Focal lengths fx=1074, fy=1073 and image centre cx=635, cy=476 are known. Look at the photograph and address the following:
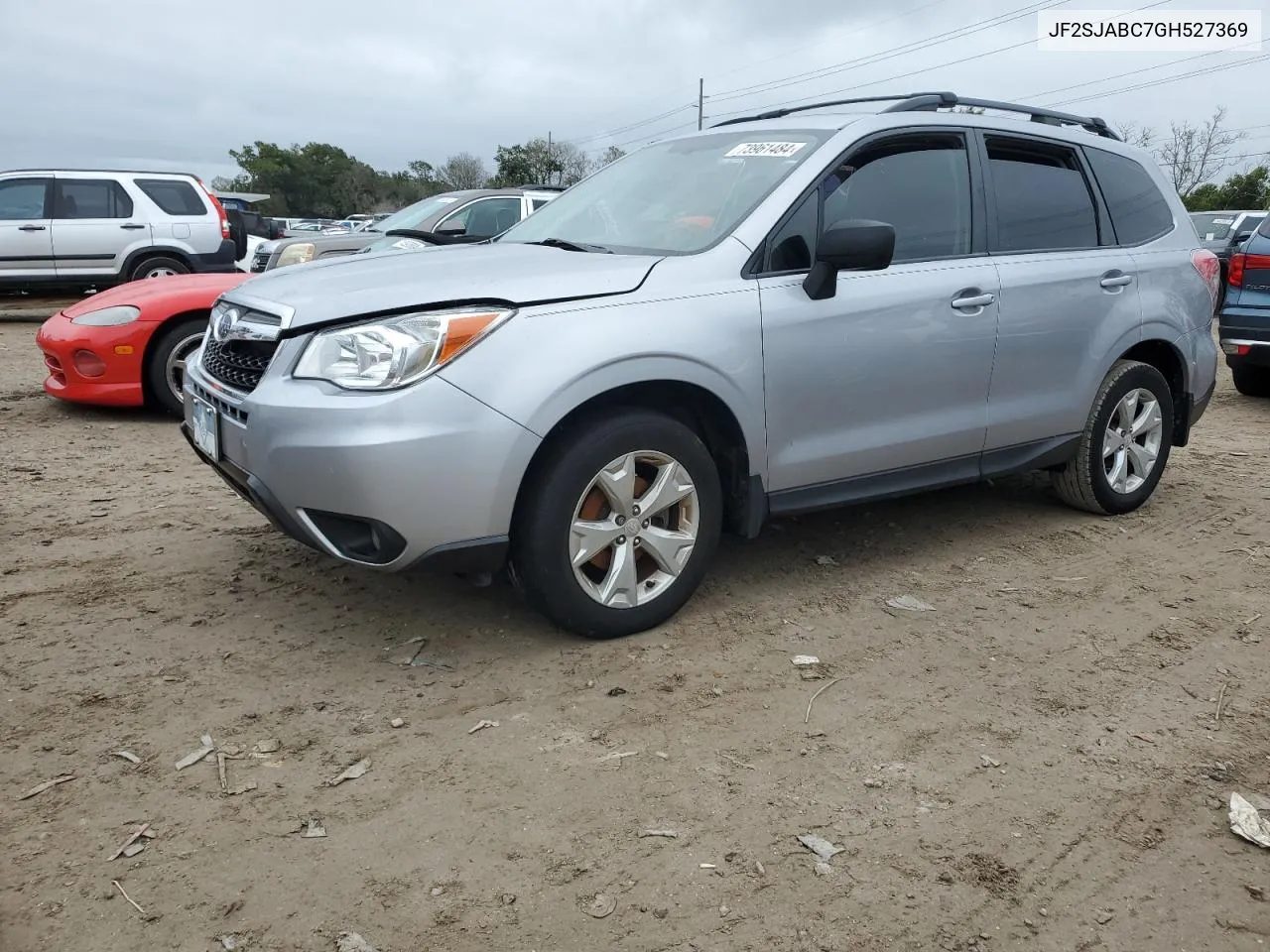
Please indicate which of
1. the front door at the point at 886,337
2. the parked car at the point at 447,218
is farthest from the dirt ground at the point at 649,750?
the parked car at the point at 447,218

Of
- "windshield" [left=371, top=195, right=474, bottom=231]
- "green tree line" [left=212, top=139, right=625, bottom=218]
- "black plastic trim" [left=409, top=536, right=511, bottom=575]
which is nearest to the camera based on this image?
"black plastic trim" [left=409, top=536, right=511, bottom=575]

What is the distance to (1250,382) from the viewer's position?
360 inches

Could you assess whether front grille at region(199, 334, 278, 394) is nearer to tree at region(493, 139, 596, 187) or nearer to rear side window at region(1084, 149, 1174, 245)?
rear side window at region(1084, 149, 1174, 245)

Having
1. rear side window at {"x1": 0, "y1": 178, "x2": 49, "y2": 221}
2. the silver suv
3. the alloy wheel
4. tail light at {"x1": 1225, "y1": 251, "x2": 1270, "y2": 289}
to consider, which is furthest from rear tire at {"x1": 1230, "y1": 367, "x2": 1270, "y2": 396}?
rear side window at {"x1": 0, "y1": 178, "x2": 49, "y2": 221}

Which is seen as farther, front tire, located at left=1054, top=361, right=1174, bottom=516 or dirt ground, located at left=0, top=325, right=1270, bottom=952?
front tire, located at left=1054, top=361, right=1174, bottom=516

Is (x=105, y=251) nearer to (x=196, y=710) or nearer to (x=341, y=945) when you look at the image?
(x=196, y=710)

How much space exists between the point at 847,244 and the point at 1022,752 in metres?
1.67

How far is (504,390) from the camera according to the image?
10.2ft

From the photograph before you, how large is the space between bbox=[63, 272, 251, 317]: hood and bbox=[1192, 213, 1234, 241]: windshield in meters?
14.9

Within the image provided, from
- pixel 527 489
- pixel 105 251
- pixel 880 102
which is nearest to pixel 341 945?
pixel 527 489

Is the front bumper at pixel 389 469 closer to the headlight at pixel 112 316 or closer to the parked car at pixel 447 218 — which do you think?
the headlight at pixel 112 316

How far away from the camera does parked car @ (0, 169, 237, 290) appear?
13.0 metres

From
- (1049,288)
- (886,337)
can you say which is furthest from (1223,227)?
(886,337)

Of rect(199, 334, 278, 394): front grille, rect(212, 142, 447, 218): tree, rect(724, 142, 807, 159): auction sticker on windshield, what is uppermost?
rect(212, 142, 447, 218): tree
